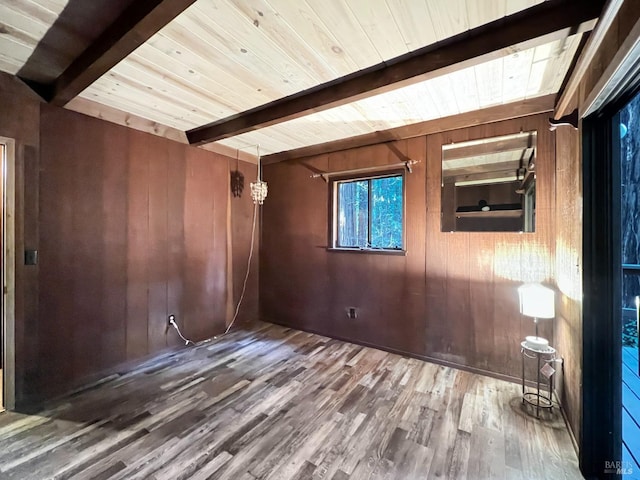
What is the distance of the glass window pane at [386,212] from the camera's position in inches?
123

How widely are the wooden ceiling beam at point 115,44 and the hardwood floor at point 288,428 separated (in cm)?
231

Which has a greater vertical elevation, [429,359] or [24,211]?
[24,211]

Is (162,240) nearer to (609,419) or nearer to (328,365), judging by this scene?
(328,365)

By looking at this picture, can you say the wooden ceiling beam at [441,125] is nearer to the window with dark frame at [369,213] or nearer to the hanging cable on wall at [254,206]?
the window with dark frame at [369,213]

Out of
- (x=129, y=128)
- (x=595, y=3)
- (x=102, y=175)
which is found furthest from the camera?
(x=129, y=128)

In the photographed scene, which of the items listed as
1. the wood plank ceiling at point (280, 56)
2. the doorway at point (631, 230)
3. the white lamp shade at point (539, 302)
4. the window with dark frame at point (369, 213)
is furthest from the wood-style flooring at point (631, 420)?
the window with dark frame at point (369, 213)

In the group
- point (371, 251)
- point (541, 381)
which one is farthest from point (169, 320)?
point (541, 381)

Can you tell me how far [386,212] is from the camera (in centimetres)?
323

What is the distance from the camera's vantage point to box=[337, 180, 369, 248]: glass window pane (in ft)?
11.2

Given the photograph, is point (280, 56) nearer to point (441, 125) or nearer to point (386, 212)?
point (441, 125)

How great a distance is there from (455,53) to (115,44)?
1888 mm

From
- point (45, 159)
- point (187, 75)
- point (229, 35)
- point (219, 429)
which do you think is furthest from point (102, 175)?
point (219, 429)

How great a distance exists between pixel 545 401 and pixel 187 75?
3.66 m

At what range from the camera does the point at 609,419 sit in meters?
1.49
